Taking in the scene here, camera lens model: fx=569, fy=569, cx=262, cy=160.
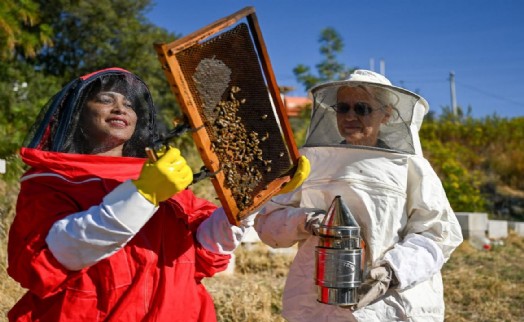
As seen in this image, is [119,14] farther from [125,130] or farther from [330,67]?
[125,130]

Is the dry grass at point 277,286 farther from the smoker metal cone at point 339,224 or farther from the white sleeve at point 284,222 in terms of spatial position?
the smoker metal cone at point 339,224

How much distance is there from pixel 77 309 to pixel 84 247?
0.25 meters

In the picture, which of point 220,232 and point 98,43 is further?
point 98,43

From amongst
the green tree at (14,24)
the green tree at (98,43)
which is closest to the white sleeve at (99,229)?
the green tree at (14,24)

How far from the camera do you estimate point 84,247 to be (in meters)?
1.75

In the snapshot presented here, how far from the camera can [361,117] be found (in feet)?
8.94

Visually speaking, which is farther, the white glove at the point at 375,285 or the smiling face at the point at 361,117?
the smiling face at the point at 361,117

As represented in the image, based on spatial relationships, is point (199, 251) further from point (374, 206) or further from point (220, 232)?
point (374, 206)

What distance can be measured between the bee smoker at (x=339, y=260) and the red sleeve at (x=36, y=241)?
96 centimetres

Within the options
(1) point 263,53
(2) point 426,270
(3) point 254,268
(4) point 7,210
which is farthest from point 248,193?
(3) point 254,268

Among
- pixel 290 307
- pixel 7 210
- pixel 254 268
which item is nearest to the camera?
pixel 290 307

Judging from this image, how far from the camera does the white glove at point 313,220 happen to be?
8.02ft

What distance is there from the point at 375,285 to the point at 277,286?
3435 mm

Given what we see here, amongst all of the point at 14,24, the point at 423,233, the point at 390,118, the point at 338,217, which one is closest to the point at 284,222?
the point at 338,217
